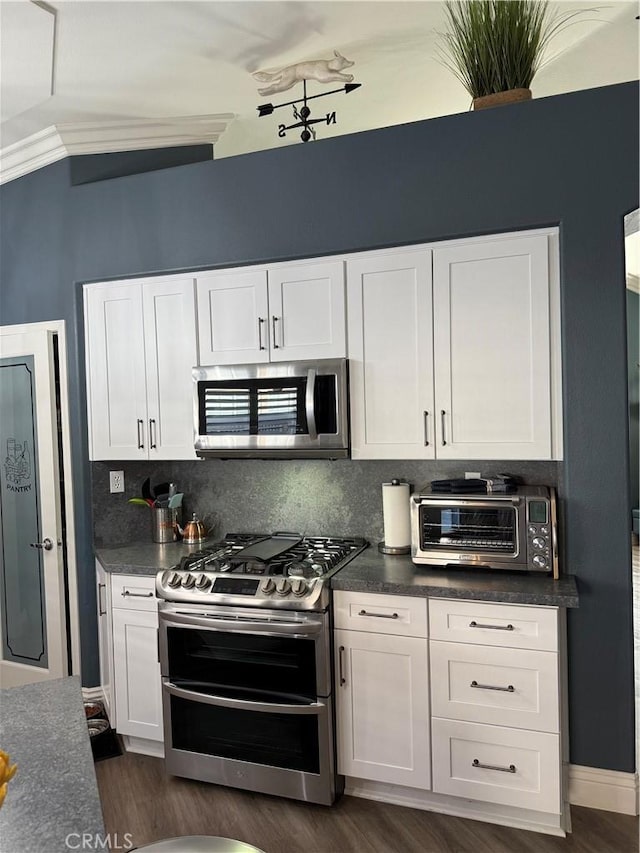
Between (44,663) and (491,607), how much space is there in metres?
2.73

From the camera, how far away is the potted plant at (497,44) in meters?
2.81

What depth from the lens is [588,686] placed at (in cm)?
270

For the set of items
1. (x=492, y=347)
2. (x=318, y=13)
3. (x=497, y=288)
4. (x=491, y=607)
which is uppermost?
(x=318, y=13)

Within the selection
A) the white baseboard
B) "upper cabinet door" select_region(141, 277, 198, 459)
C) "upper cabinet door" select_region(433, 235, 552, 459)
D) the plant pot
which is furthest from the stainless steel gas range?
the plant pot

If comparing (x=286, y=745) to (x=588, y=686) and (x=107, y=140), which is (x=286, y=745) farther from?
(x=107, y=140)

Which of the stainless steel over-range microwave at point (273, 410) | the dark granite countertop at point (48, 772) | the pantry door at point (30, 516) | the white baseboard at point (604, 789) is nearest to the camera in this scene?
the dark granite countertop at point (48, 772)

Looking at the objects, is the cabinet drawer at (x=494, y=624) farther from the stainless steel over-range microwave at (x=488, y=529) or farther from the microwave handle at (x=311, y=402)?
the microwave handle at (x=311, y=402)

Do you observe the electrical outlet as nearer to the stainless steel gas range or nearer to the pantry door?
the pantry door

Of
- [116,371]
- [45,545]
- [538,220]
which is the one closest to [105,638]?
[45,545]

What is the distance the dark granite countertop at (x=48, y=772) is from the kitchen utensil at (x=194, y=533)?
5.82 feet

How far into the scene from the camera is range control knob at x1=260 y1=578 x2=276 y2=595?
9.16 feet

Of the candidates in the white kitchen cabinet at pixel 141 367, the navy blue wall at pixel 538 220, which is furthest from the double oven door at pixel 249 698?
the navy blue wall at pixel 538 220

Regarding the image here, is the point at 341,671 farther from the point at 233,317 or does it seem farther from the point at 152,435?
the point at 233,317

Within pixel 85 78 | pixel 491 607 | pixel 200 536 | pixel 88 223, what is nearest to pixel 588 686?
pixel 491 607
